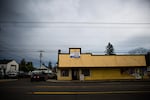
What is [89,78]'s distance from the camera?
113 feet

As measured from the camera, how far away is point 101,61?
117 feet

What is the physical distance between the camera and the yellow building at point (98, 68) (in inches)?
1353

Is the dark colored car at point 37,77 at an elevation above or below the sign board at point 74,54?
below

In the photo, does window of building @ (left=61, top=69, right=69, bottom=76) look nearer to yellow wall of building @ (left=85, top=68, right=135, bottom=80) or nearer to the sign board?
the sign board

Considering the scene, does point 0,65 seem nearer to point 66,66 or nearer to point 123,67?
point 66,66

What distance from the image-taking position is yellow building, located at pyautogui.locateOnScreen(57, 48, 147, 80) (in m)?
34.4

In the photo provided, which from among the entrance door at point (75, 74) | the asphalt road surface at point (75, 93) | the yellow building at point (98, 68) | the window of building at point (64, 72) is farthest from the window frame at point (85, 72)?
the asphalt road surface at point (75, 93)

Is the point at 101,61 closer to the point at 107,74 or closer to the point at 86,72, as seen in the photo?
the point at 107,74

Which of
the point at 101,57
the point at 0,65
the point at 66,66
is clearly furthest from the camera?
the point at 0,65

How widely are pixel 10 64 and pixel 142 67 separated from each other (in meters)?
50.0

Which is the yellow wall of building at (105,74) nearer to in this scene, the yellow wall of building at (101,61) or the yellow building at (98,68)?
the yellow building at (98,68)

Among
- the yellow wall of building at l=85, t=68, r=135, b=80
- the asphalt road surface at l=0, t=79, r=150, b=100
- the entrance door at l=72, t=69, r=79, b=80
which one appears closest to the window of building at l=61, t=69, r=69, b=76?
the entrance door at l=72, t=69, r=79, b=80

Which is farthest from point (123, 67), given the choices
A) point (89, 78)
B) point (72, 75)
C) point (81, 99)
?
point (81, 99)

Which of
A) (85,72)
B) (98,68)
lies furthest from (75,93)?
(98,68)
